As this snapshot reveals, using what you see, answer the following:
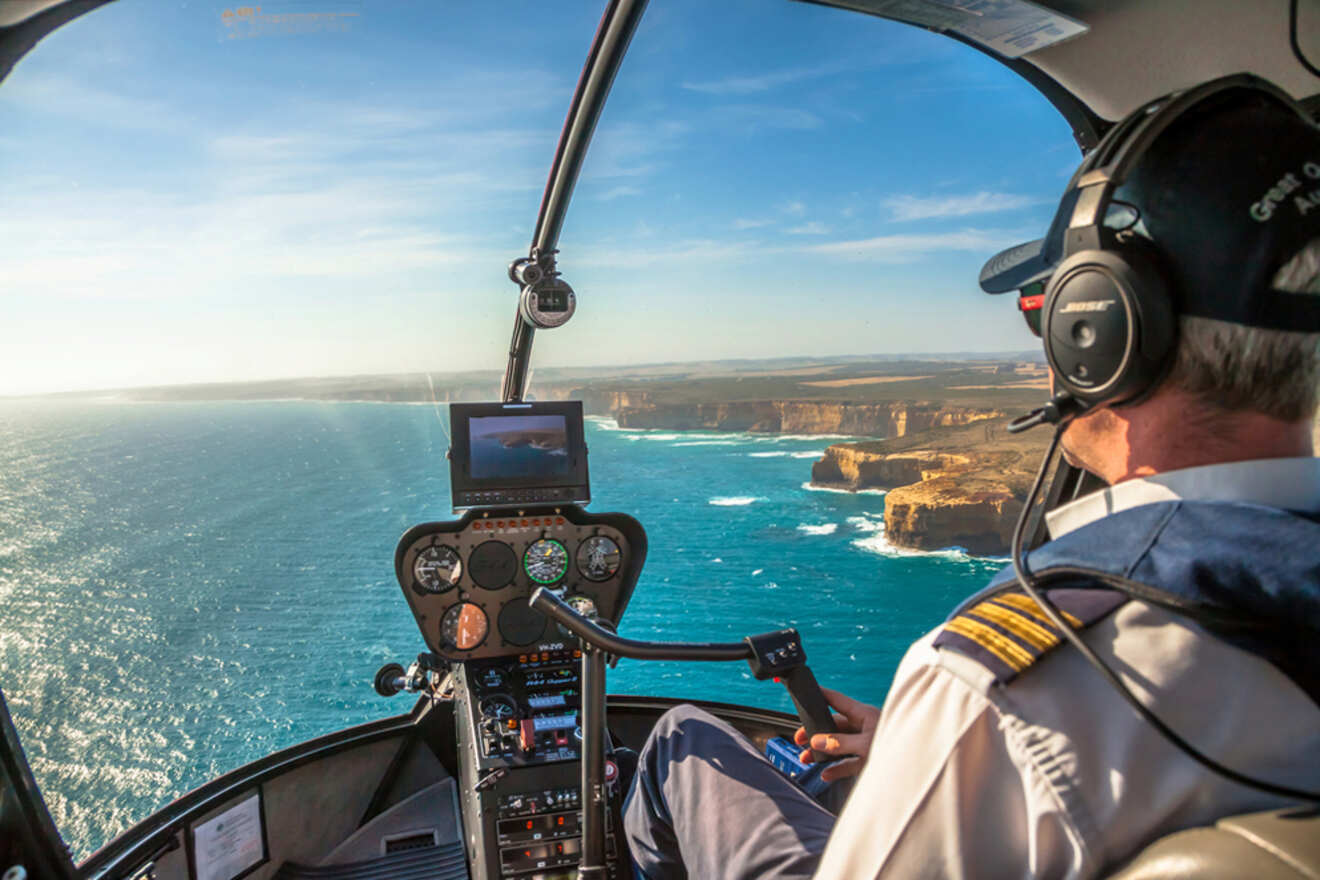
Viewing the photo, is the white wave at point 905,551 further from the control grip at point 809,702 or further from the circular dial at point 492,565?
the control grip at point 809,702

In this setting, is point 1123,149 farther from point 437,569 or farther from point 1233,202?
point 437,569

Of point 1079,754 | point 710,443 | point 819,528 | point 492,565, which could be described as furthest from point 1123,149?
point 710,443

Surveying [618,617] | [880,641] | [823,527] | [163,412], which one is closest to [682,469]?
[823,527]

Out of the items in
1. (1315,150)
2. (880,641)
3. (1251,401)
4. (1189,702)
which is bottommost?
(880,641)

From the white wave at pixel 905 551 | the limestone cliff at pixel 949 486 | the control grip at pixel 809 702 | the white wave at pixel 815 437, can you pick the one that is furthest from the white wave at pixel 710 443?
the control grip at pixel 809 702

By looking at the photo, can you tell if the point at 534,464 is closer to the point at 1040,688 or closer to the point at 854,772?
the point at 854,772

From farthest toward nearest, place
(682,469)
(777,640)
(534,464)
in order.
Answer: (682,469) < (534,464) < (777,640)
